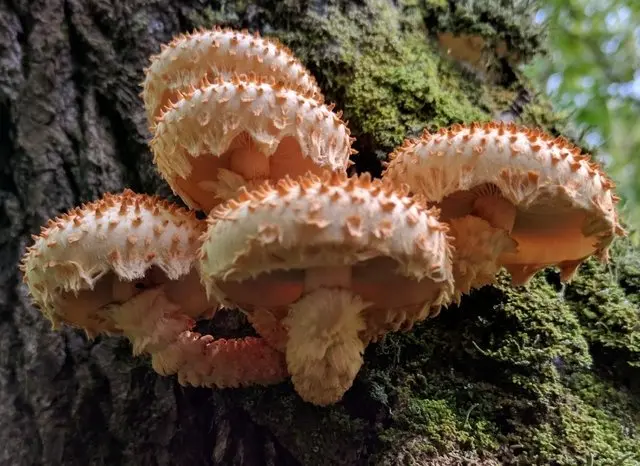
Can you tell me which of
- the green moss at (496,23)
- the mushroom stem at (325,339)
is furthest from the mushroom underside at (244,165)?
the green moss at (496,23)

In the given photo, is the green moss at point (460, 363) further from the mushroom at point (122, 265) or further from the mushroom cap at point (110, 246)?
the mushroom cap at point (110, 246)

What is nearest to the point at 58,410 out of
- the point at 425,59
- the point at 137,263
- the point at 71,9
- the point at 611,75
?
the point at 137,263

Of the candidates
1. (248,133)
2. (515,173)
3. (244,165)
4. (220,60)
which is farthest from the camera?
(220,60)

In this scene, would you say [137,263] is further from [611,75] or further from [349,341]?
[611,75]

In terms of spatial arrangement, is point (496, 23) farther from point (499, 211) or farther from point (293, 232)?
point (293, 232)

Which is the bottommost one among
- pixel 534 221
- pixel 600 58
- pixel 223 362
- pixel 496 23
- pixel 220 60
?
pixel 223 362

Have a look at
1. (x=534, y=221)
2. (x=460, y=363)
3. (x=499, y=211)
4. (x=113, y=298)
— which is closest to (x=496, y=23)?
(x=534, y=221)

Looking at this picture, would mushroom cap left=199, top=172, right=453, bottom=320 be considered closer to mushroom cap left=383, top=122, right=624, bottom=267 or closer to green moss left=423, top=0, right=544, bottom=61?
mushroom cap left=383, top=122, right=624, bottom=267
